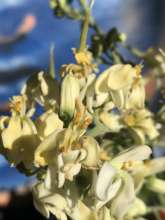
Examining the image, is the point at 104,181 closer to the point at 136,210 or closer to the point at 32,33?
the point at 136,210

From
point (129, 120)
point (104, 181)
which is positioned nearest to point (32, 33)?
point (129, 120)

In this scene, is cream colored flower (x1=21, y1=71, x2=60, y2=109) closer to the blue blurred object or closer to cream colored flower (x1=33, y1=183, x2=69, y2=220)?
cream colored flower (x1=33, y1=183, x2=69, y2=220)

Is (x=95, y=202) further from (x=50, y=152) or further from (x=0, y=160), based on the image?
(x=0, y=160)

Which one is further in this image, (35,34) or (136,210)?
(35,34)

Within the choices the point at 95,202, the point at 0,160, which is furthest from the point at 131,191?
the point at 0,160

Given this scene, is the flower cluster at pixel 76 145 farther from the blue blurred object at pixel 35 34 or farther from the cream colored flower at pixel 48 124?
the blue blurred object at pixel 35 34

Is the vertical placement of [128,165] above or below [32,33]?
below

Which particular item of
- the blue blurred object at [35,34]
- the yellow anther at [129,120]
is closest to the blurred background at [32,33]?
the blue blurred object at [35,34]
